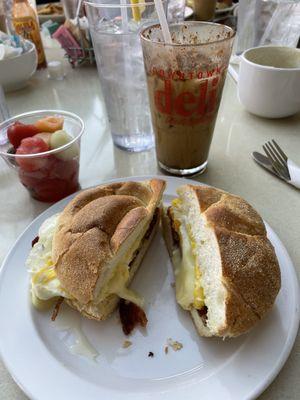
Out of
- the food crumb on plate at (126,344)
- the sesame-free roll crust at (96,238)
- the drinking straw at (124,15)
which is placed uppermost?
the drinking straw at (124,15)

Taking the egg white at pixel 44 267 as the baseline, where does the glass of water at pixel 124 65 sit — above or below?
above

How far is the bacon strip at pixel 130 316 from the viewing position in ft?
3.12

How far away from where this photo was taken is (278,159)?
1.40m

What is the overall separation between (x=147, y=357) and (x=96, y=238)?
332 mm

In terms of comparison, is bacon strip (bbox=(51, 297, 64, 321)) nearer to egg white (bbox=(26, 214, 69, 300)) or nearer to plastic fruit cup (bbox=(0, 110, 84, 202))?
egg white (bbox=(26, 214, 69, 300))

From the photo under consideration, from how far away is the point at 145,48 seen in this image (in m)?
1.13

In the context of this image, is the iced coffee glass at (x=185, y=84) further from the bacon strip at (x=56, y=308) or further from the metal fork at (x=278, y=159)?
the bacon strip at (x=56, y=308)

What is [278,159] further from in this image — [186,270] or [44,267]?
[44,267]

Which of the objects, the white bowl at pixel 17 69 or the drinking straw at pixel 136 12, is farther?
the white bowl at pixel 17 69

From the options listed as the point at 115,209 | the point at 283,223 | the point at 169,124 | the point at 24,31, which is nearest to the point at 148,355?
the point at 115,209

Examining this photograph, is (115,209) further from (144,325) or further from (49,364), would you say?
(49,364)

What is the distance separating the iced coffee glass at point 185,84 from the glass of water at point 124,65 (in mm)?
124

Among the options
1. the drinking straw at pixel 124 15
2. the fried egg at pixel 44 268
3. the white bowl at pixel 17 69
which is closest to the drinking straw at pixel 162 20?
the drinking straw at pixel 124 15

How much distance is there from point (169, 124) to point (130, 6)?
0.41 metres
